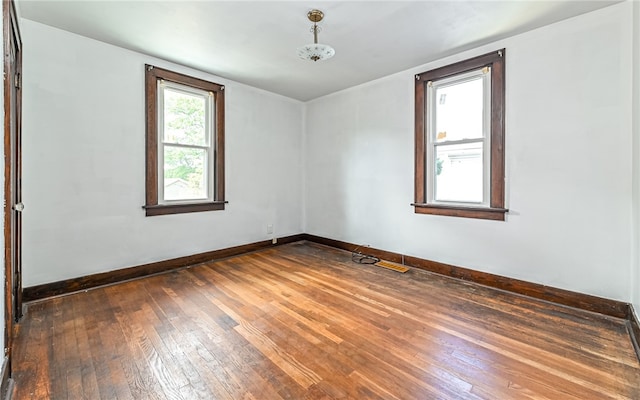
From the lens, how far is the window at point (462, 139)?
115 inches

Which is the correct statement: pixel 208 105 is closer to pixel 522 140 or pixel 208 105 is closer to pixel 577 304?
pixel 522 140

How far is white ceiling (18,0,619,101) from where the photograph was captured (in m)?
2.31

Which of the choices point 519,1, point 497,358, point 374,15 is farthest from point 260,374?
point 519,1

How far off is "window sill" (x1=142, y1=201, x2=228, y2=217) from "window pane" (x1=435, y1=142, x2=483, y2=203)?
9.58 feet

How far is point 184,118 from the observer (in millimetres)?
3648

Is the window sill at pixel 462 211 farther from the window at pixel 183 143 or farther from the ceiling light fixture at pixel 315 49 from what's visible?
the window at pixel 183 143

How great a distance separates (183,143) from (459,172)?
3.46 m

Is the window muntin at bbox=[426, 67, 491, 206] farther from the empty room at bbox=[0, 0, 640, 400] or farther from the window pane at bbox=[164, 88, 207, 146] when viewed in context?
the window pane at bbox=[164, 88, 207, 146]

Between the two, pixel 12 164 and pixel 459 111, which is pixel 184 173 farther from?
pixel 459 111

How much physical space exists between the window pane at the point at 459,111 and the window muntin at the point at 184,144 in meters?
3.01

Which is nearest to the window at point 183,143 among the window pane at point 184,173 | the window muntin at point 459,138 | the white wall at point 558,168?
the window pane at point 184,173

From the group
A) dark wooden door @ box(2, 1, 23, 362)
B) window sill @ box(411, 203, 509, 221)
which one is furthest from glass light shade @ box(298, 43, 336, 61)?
window sill @ box(411, 203, 509, 221)

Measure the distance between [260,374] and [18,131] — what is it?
2669mm

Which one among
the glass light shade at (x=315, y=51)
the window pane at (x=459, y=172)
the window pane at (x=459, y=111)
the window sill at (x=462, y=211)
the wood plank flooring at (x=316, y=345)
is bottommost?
the wood plank flooring at (x=316, y=345)
